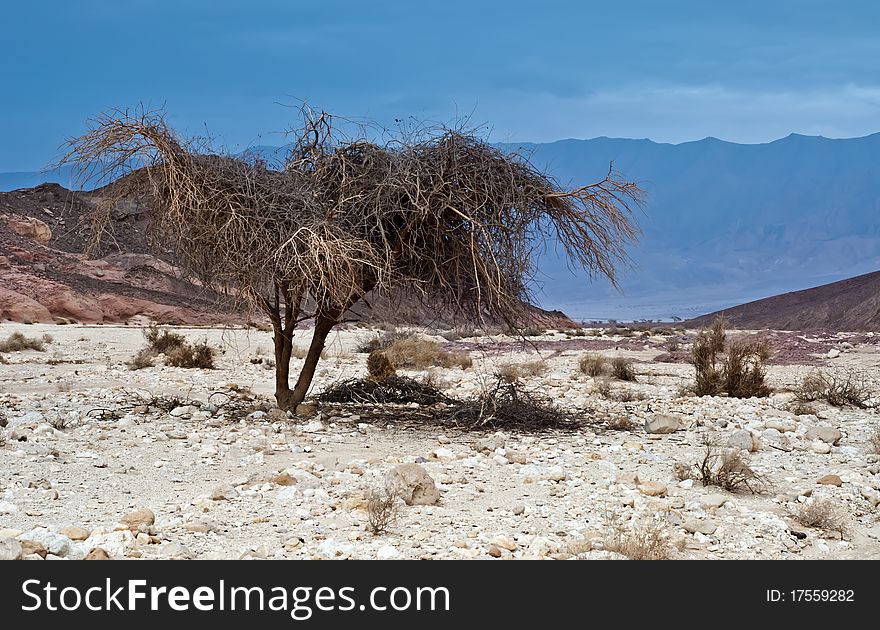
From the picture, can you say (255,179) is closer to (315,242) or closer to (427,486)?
(315,242)

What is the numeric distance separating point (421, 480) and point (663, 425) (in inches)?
187

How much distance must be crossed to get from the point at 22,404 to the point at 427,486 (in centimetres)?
740

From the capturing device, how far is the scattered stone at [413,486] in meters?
7.25

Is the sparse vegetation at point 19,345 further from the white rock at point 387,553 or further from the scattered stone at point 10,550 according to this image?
the white rock at point 387,553

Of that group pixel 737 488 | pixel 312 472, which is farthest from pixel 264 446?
pixel 737 488

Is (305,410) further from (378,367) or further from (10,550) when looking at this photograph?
(10,550)

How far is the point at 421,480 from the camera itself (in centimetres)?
739

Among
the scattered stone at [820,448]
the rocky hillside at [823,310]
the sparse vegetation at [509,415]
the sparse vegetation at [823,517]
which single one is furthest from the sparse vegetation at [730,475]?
the rocky hillside at [823,310]

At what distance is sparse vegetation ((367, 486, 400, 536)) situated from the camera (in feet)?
21.0

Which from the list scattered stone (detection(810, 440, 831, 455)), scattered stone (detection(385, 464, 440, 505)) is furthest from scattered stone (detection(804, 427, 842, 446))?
scattered stone (detection(385, 464, 440, 505))

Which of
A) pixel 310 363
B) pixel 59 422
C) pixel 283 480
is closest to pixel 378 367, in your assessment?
pixel 310 363

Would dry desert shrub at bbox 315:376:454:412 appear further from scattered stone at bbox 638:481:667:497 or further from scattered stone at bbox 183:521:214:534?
scattered stone at bbox 183:521:214:534

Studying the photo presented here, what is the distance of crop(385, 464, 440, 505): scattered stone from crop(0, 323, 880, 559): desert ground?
3 cm

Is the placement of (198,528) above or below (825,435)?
below
